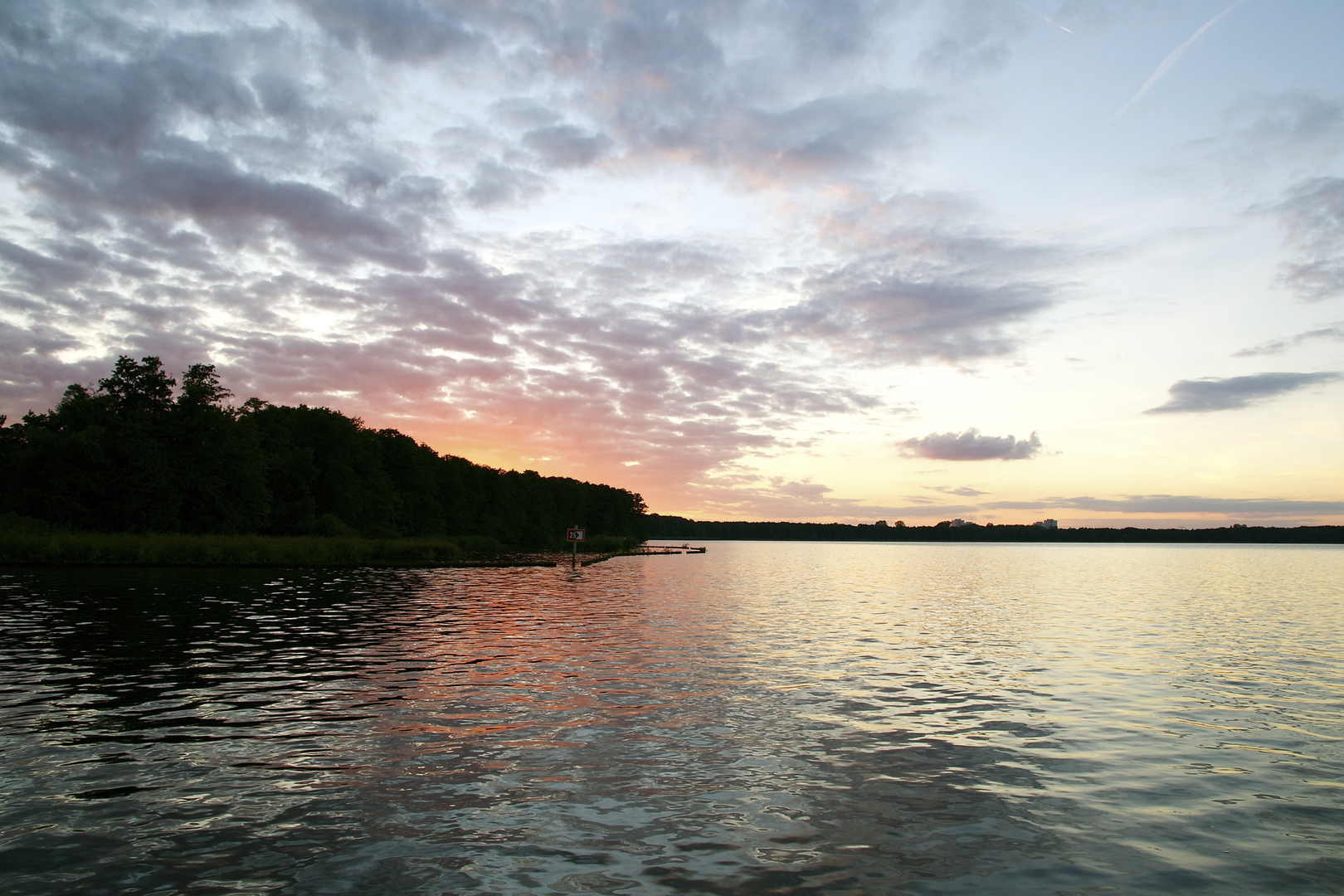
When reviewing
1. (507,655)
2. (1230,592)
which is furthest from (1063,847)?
(1230,592)

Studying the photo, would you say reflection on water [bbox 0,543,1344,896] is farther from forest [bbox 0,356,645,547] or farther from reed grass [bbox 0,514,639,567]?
forest [bbox 0,356,645,547]

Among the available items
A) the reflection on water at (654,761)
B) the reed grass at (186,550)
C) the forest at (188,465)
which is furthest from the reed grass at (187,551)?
the reflection on water at (654,761)

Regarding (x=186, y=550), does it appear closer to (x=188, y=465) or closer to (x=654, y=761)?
(x=188, y=465)

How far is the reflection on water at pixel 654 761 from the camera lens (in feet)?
25.5

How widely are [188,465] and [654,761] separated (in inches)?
3495

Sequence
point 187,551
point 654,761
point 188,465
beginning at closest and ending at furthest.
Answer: point 654,761 → point 187,551 → point 188,465

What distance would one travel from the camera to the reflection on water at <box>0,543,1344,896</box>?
7758mm

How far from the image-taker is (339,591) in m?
42.6

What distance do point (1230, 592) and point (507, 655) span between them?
5415 centimetres

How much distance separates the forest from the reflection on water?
Result: 56.7 meters

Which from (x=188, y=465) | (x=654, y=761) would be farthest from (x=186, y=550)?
(x=654, y=761)

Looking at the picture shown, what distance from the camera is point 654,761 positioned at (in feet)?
37.5

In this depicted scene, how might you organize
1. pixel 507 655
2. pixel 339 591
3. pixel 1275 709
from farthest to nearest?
pixel 339 591, pixel 507 655, pixel 1275 709

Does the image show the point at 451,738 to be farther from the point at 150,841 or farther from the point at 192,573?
the point at 192,573
